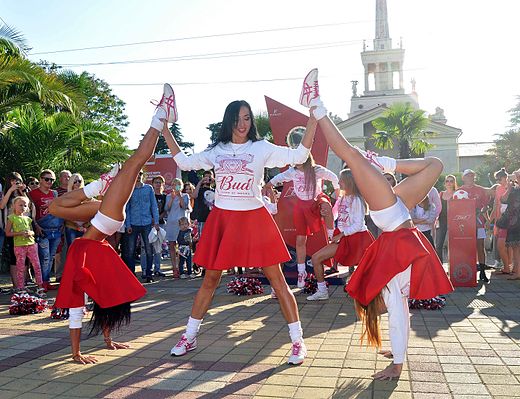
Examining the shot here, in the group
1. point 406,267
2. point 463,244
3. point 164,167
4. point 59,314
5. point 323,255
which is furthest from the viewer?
point 164,167

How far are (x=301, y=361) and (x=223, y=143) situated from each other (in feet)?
6.49

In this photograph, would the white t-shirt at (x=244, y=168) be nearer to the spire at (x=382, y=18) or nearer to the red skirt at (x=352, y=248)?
the red skirt at (x=352, y=248)

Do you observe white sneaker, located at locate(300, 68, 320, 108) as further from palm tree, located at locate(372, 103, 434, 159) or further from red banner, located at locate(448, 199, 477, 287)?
palm tree, located at locate(372, 103, 434, 159)

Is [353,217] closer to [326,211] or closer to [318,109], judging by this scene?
[326,211]

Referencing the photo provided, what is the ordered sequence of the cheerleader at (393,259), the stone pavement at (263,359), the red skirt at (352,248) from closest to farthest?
the stone pavement at (263,359), the cheerleader at (393,259), the red skirt at (352,248)

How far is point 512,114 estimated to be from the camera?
47562mm

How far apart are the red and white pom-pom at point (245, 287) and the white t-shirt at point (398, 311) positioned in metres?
4.12

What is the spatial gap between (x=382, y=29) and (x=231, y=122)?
73836 mm

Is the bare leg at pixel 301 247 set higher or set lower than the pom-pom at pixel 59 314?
higher

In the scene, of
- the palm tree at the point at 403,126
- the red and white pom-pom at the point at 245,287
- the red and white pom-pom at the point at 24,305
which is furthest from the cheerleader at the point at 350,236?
the palm tree at the point at 403,126

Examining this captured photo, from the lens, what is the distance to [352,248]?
22.7 feet

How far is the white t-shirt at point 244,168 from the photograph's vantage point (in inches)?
179

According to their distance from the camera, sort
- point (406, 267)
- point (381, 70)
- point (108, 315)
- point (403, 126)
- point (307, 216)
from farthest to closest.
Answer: point (381, 70), point (403, 126), point (307, 216), point (108, 315), point (406, 267)

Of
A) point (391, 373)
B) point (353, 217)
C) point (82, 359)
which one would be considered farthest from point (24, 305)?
point (391, 373)
